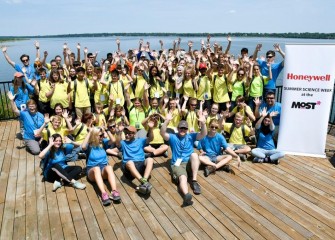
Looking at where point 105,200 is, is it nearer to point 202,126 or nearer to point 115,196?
point 115,196

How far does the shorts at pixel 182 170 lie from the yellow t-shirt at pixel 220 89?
260 cm

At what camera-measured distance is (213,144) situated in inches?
234

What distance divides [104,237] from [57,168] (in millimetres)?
1794

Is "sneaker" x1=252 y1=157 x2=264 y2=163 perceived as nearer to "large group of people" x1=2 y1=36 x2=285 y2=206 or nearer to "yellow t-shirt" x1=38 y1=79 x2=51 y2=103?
"large group of people" x1=2 y1=36 x2=285 y2=206

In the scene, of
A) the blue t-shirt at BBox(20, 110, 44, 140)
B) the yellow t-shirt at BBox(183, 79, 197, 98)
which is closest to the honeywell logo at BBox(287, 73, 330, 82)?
the yellow t-shirt at BBox(183, 79, 197, 98)

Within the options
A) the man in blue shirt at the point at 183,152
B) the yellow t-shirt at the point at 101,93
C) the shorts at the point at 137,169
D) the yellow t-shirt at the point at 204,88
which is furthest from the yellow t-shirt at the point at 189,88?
the shorts at the point at 137,169

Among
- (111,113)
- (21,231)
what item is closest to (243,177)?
(111,113)

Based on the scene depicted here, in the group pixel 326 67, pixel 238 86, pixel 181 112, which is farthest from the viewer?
pixel 238 86

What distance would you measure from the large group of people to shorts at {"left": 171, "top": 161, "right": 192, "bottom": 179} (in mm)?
11

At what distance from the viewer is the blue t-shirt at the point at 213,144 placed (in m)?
5.90

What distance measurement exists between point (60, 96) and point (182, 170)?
11.8 ft

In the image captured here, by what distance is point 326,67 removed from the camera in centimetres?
584

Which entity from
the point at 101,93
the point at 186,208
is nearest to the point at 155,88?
the point at 101,93

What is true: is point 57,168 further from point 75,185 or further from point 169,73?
point 169,73
